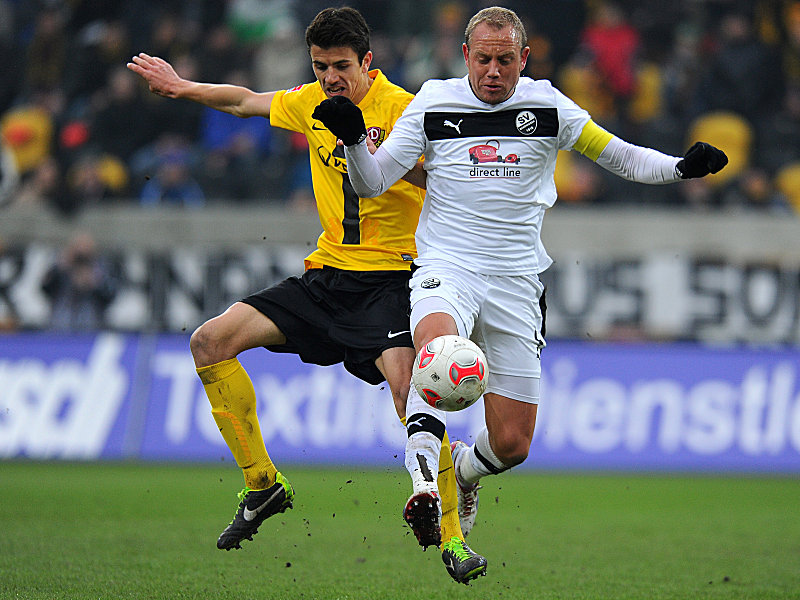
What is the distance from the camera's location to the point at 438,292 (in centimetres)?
575

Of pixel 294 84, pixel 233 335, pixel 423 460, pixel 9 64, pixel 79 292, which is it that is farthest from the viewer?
pixel 9 64

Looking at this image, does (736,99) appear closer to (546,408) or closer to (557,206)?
(557,206)

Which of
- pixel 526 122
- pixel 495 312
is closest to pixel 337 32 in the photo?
pixel 526 122

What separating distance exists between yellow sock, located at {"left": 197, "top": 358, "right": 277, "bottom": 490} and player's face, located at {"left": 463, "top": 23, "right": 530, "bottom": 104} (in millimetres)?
1976

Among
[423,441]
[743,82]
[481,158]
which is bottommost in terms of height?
[423,441]

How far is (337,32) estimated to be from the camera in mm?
5945

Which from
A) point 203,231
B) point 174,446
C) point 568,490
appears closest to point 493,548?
point 568,490

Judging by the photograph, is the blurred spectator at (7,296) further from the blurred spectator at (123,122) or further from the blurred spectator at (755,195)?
the blurred spectator at (755,195)

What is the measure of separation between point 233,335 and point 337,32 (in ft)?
5.46

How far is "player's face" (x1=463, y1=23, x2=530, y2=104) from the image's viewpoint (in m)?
5.80

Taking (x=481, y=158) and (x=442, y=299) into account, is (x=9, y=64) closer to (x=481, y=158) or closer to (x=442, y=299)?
(x=481, y=158)

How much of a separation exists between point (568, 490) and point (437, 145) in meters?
6.27

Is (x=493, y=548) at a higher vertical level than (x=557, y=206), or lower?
lower

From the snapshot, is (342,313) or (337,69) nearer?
(337,69)
